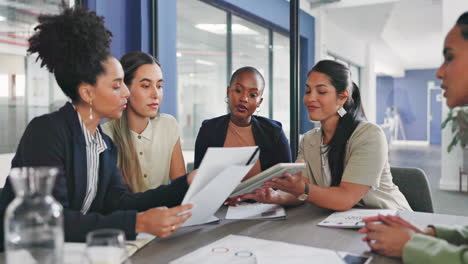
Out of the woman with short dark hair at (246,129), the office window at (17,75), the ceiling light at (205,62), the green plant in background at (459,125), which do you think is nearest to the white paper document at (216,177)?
the woman with short dark hair at (246,129)

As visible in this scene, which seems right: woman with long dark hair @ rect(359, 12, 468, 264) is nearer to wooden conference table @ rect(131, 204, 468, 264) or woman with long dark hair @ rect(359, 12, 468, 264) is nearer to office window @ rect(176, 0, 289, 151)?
wooden conference table @ rect(131, 204, 468, 264)

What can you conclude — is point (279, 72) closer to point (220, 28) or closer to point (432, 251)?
point (220, 28)

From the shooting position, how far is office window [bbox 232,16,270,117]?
5375 millimetres

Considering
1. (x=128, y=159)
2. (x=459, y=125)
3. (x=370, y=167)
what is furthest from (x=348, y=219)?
(x=459, y=125)

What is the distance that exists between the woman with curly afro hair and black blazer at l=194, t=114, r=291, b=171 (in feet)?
2.63

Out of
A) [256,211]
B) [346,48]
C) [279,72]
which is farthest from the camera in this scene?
[346,48]

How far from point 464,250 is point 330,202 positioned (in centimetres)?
61

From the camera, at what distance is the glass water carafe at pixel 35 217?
25.7 inches

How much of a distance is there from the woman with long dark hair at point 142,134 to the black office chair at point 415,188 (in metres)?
1.10

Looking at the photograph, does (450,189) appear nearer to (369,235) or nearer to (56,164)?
(369,235)

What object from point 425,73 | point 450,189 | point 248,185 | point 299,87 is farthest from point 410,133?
point 248,185

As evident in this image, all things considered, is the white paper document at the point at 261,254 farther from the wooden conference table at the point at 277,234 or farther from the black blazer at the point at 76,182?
the black blazer at the point at 76,182

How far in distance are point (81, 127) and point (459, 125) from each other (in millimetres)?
5673

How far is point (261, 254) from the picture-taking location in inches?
41.1
